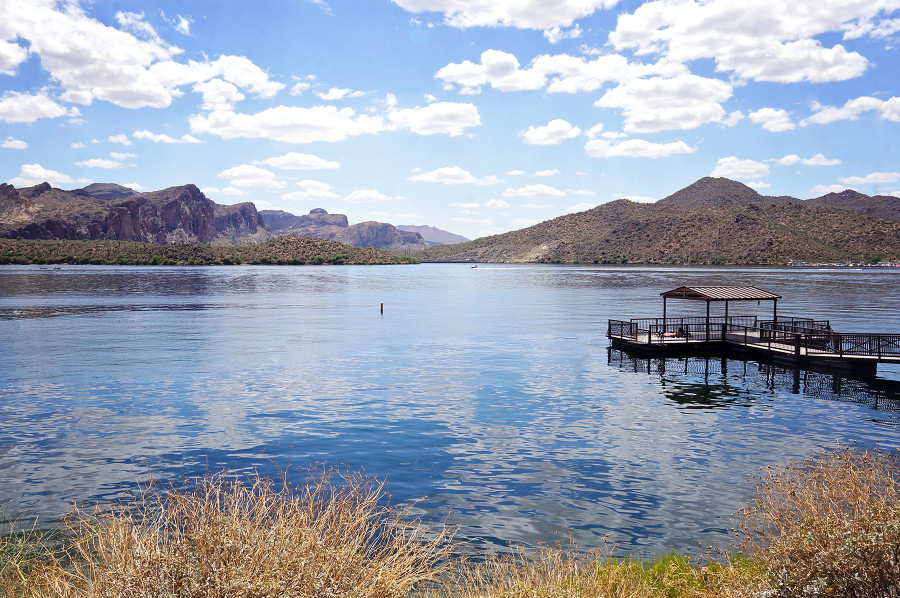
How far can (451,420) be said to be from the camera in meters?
24.5

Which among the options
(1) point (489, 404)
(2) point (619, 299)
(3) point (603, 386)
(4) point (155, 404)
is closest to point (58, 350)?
(4) point (155, 404)

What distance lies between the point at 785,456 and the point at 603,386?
12819 mm

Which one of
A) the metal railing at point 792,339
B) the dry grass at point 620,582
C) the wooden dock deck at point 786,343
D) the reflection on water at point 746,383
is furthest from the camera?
the metal railing at point 792,339

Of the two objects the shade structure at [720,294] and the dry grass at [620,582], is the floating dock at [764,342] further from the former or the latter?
the dry grass at [620,582]

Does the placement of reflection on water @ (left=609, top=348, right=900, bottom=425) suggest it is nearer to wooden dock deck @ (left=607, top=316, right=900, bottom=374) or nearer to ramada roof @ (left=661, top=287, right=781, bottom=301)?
wooden dock deck @ (left=607, top=316, right=900, bottom=374)

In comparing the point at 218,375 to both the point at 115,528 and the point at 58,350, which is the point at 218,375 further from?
the point at 115,528

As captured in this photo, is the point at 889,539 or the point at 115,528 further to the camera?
the point at 115,528

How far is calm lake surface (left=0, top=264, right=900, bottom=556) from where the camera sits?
1605 cm

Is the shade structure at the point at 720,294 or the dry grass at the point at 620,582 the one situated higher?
the shade structure at the point at 720,294

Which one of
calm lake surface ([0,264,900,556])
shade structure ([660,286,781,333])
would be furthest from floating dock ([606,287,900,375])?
calm lake surface ([0,264,900,556])

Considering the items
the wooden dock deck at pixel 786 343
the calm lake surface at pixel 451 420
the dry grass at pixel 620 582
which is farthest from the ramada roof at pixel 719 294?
the dry grass at pixel 620 582

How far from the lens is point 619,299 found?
95.2 m

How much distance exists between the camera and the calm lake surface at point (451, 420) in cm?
1605

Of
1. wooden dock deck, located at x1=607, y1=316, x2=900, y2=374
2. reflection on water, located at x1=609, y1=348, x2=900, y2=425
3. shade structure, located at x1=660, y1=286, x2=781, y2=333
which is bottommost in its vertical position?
reflection on water, located at x1=609, y1=348, x2=900, y2=425
